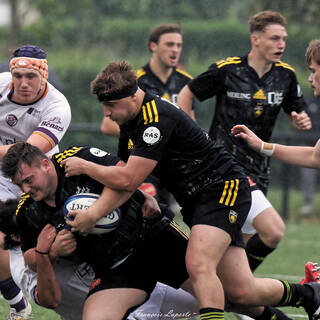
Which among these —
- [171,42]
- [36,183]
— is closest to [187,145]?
[36,183]

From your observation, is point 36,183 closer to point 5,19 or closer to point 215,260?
point 215,260

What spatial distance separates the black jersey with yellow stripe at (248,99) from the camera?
22.8 feet

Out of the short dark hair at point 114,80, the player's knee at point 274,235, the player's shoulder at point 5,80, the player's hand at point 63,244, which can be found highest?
the short dark hair at point 114,80

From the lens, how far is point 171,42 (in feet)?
28.0

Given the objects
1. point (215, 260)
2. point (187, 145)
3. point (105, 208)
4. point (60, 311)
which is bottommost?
point (60, 311)

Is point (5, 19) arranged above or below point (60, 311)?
above

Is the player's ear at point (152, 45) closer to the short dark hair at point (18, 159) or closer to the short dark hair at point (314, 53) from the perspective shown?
the short dark hair at point (314, 53)

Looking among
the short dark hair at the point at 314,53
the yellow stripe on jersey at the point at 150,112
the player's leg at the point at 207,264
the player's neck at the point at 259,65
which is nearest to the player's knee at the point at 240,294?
the player's leg at the point at 207,264

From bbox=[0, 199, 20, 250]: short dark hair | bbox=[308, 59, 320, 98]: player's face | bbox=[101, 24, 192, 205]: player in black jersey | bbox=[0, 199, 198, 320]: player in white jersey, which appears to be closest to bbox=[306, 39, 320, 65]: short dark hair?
bbox=[308, 59, 320, 98]: player's face

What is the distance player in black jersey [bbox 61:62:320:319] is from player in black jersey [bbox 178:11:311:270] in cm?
164

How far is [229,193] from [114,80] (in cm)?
102

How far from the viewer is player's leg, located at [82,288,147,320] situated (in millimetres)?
4910

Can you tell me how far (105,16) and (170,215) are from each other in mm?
17092

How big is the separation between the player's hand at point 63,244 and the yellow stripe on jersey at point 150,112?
816 mm
